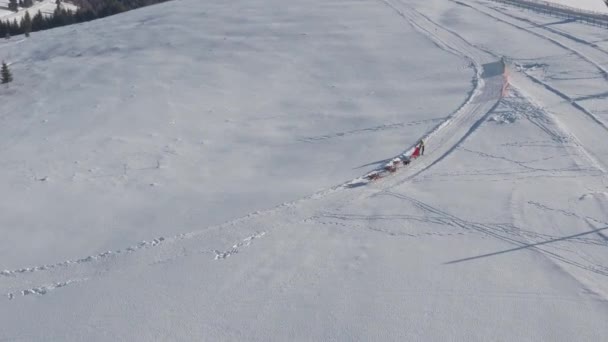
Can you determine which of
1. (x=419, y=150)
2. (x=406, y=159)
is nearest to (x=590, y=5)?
(x=419, y=150)

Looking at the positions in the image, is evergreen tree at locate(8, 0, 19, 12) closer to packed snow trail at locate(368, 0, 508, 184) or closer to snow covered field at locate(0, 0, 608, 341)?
snow covered field at locate(0, 0, 608, 341)

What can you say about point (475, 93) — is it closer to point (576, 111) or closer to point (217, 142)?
point (576, 111)

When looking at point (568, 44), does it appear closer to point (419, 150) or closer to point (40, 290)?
point (419, 150)

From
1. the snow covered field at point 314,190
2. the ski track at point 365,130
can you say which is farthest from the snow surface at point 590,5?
the ski track at point 365,130

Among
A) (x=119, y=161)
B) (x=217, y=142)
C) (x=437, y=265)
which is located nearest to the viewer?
(x=437, y=265)

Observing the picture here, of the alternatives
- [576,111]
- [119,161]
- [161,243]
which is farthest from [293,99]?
[161,243]

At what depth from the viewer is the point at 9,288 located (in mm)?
13492

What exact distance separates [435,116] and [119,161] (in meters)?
11.2

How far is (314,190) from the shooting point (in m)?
17.4

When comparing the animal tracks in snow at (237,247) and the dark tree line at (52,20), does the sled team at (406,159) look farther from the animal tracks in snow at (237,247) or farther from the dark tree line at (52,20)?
the dark tree line at (52,20)

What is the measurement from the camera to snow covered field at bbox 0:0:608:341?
39.2ft

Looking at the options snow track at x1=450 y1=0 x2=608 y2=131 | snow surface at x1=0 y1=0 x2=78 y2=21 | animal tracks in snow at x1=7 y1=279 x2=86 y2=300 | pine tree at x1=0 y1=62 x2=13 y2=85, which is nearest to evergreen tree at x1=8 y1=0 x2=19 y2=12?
snow surface at x1=0 y1=0 x2=78 y2=21

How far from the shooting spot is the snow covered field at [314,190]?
11941 mm

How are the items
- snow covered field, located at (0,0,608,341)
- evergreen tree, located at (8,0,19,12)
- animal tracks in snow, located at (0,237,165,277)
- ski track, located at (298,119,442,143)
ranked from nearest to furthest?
snow covered field, located at (0,0,608,341)
animal tracks in snow, located at (0,237,165,277)
ski track, located at (298,119,442,143)
evergreen tree, located at (8,0,19,12)
